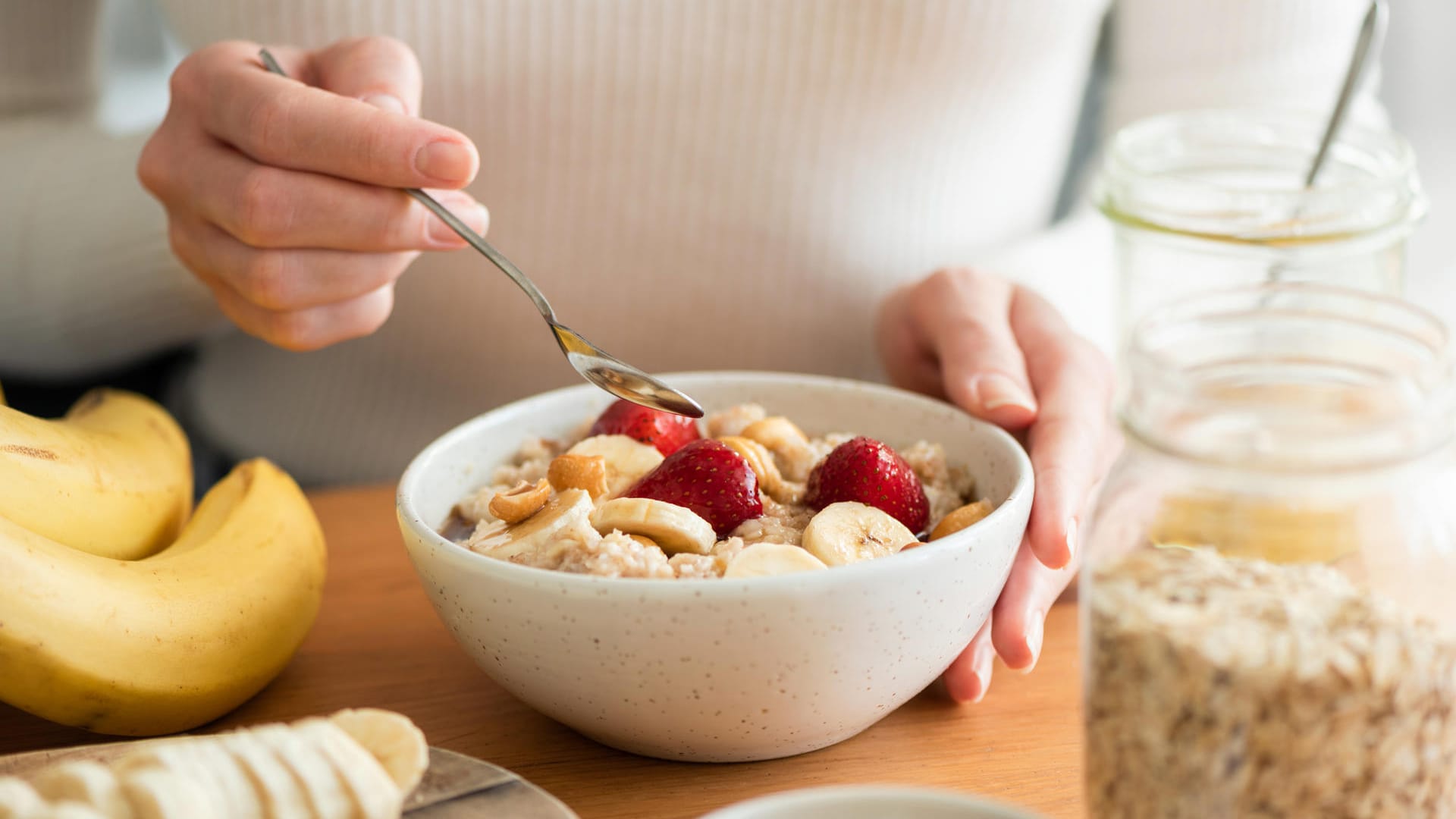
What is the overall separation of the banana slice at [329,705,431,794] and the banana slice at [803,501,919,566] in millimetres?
198

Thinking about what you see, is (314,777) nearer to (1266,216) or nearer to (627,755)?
(627,755)

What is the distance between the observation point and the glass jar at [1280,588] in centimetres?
37

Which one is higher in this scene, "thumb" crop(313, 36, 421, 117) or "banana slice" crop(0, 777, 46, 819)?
"thumb" crop(313, 36, 421, 117)

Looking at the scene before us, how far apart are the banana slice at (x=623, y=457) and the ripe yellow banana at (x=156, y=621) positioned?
0.18 metres

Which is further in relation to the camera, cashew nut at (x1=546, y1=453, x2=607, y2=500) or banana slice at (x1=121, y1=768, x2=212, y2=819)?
cashew nut at (x1=546, y1=453, x2=607, y2=500)

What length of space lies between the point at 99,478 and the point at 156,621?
14 cm

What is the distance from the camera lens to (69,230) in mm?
1066

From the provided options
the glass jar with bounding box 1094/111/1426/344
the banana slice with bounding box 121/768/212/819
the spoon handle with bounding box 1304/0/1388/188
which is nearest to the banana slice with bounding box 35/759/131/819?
the banana slice with bounding box 121/768/212/819

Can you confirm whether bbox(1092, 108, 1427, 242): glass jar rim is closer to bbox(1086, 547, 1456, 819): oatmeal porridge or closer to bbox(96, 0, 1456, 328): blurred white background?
bbox(1086, 547, 1456, 819): oatmeal porridge

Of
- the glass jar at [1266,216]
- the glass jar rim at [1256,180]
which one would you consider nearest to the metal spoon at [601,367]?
the glass jar at [1266,216]

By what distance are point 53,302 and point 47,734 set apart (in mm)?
615

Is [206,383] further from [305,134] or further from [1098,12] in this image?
[1098,12]

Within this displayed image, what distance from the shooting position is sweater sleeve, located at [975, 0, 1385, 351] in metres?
1.15

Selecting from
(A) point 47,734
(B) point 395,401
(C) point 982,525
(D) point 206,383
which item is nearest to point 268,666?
(A) point 47,734
